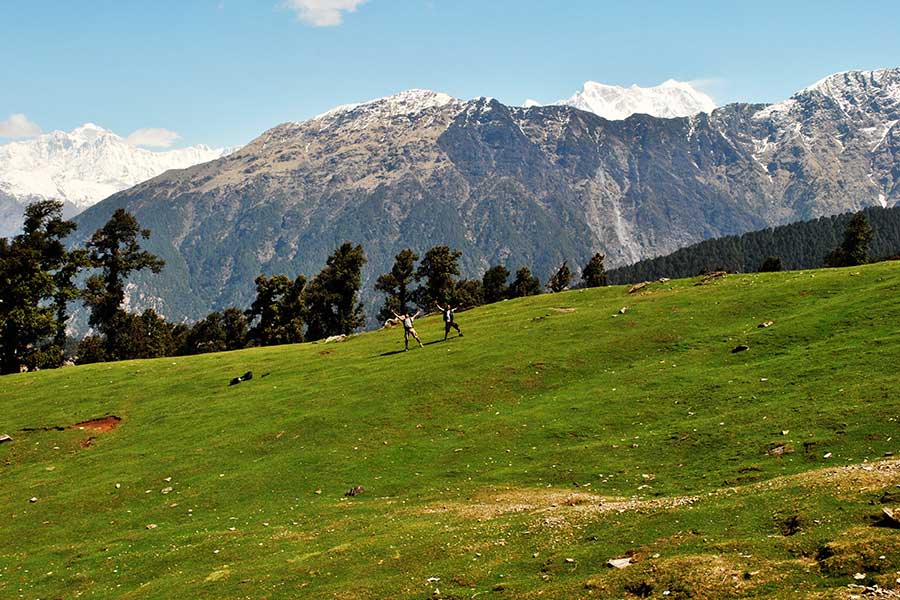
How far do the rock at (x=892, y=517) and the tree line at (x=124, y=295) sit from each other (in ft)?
299

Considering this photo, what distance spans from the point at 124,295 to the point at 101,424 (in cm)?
7874

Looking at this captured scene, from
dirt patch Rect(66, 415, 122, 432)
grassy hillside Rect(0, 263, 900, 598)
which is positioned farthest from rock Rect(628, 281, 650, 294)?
dirt patch Rect(66, 415, 122, 432)

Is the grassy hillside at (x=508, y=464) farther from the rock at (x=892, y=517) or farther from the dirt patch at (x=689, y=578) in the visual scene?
the rock at (x=892, y=517)

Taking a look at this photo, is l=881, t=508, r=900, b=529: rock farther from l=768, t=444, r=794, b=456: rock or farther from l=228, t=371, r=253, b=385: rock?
l=228, t=371, r=253, b=385: rock

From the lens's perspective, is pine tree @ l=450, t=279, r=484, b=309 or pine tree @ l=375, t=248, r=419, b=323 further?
pine tree @ l=450, t=279, r=484, b=309

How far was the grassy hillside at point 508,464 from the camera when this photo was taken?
20016 millimetres

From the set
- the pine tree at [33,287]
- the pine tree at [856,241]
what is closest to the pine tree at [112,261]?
the pine tree at [33,287]

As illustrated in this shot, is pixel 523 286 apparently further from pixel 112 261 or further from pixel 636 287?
pixel 636 287

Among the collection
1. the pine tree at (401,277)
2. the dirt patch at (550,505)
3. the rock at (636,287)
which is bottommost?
the dirt patch at (550,505)

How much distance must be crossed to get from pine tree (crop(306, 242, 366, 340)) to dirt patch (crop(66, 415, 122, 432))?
76110 mm

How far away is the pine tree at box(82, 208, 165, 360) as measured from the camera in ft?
364

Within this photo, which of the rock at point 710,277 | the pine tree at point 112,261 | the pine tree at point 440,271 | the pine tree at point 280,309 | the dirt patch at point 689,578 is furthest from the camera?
the pine tree at point 440,271

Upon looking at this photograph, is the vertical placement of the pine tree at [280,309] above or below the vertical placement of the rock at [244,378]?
above

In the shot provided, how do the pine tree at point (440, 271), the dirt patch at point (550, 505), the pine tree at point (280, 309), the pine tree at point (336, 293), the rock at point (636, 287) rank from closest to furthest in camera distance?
the dirt patch at point (550, 505) < the rock at point (636, 287) < the pine tree at point (280, 309) < the pine tree at point (336, 293) < the pine tree at point (440, 271)
